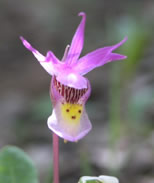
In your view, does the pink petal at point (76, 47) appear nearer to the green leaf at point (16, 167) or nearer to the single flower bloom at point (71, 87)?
the single flower bloom at point (71, 87)

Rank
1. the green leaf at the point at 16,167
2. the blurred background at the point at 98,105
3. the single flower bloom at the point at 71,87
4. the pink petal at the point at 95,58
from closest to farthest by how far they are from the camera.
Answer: the single flower bloom at the point at 71,87 < the pink petal at the point at 95,58 < the green leaf at the point at 16,167 < the blurred background at the point at 98,105

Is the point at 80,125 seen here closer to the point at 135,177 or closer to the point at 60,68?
the point at 60,68

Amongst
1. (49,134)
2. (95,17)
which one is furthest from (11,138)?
(95,17)

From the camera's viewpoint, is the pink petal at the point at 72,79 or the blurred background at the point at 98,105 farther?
the blurred background at the point at 98,105

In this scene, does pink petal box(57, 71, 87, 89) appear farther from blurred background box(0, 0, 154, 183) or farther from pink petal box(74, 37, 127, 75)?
blurred background box(0, 0, 154, 183)

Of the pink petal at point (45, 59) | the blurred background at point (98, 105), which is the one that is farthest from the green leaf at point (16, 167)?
the pink petal at point (45, 59)

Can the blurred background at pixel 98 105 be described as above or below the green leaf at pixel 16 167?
above

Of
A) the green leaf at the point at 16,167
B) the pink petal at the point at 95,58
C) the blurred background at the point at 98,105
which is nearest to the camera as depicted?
the pink petal at the point at 95,58
